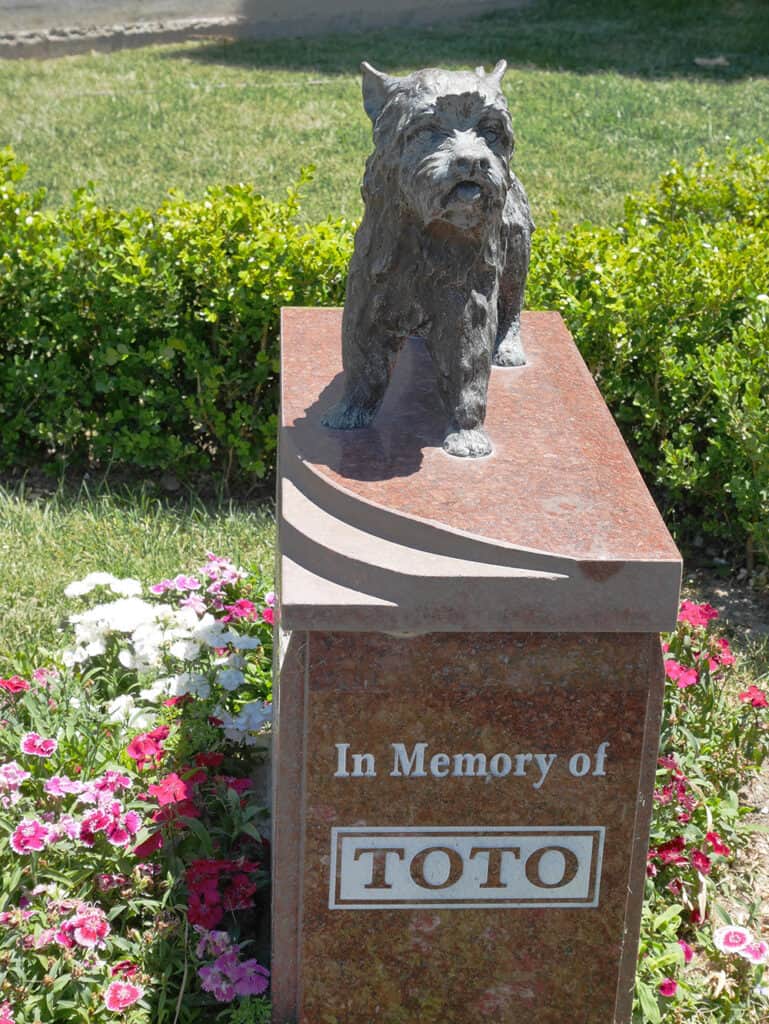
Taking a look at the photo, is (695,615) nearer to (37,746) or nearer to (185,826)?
(185,826)

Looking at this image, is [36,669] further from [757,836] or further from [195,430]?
[757,836]

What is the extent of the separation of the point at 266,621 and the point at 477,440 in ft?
4.66

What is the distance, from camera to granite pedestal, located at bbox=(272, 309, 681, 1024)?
8.56 ft

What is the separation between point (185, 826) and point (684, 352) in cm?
287

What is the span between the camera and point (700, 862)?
343 cm

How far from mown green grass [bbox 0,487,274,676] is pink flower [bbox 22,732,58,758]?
2.76 ft

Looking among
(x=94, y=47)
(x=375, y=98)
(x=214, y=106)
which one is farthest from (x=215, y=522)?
(x=94, y=47)

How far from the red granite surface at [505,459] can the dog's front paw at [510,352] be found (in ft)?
0.11

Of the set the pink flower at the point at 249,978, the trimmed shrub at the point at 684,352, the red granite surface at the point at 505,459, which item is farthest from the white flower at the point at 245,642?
the trimmed shrub at the point at 684,352

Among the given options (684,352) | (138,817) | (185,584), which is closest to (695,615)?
(684,352)

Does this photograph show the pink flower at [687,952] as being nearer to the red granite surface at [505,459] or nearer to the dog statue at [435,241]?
the red granite surface at [505,459]

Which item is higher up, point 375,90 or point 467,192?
point 375,90

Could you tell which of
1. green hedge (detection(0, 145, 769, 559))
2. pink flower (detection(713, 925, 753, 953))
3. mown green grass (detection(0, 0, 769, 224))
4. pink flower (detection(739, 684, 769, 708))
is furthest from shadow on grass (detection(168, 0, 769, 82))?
pink flower (detection(713, 925, 753, 953))

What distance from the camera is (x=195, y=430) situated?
5.60 m
